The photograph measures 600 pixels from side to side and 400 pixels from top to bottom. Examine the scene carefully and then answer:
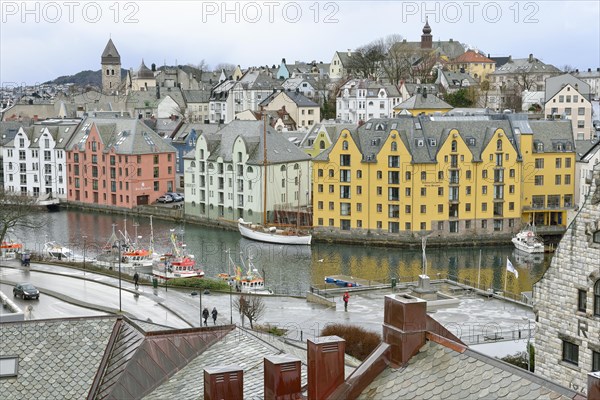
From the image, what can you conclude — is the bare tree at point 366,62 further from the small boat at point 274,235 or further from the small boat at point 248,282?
the small boat at point 248,282

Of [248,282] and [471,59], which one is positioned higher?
[471,59]

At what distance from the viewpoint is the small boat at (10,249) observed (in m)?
52.4

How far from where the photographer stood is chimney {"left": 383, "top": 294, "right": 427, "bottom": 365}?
32.7 ft

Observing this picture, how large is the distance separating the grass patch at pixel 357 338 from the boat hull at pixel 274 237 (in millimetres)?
28050

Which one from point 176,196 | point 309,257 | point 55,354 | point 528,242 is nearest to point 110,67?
point 176,196

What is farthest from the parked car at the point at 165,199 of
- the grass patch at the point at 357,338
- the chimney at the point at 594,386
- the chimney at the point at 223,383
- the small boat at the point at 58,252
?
the chimney at the point at 594,386

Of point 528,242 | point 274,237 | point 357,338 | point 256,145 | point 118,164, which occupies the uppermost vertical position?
point 256,145

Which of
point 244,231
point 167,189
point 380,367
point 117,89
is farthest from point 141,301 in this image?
point 117,89

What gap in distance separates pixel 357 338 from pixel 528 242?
29.4 meters

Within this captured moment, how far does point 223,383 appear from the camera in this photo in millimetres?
10492

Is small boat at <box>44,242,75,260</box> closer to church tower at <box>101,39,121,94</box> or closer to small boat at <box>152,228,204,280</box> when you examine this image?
small boat at <box>152,228,204,280</box>

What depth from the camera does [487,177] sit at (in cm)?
6103

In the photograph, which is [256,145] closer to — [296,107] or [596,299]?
[296,107]

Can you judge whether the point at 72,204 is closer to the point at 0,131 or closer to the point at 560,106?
the point at 0,131
